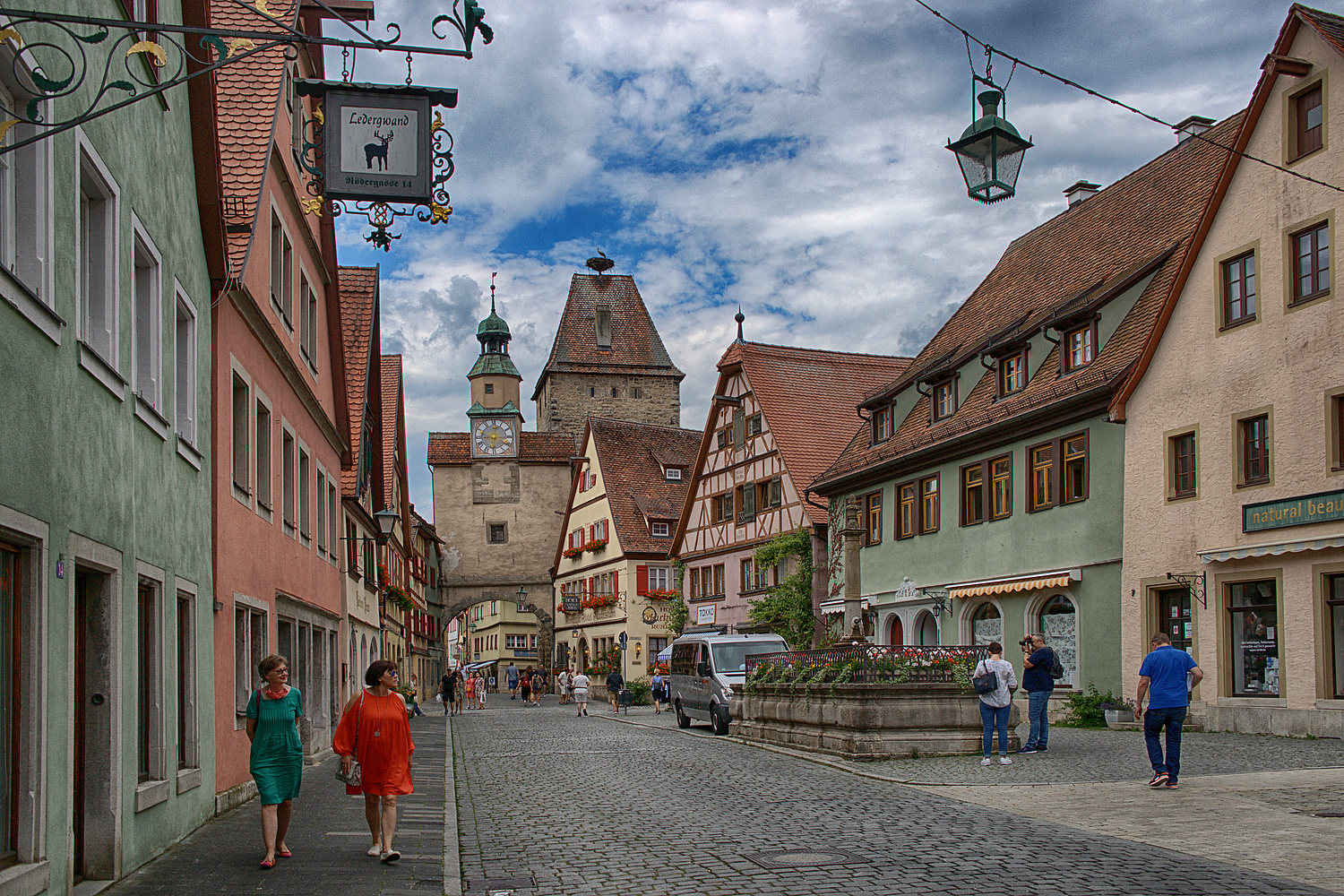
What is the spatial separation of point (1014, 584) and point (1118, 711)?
13.8ft

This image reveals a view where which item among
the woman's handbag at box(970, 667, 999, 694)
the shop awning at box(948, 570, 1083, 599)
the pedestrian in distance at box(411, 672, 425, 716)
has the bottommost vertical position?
the pedestrian in distance at box(411, 672, 425, 716)

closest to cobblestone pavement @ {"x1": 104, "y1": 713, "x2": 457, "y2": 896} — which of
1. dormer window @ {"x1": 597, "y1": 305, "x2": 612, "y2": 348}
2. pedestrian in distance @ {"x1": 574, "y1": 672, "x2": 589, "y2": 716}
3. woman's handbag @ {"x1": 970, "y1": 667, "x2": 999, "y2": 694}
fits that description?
woman's handbag @ {"x1": 970, "y1": 667, "x2": 999, "y2": 694}

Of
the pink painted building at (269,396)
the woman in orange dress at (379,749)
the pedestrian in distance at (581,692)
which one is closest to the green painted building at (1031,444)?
the pedestrian in distance at (581,692)

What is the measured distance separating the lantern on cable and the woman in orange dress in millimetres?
5639

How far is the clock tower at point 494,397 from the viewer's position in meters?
74.1

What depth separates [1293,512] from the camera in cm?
1986

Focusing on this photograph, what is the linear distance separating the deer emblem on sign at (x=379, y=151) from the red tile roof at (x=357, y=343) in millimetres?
17312

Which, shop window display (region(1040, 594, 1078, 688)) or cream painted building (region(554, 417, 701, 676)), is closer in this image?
shop window display (region(1040, 594, 1078, 688))

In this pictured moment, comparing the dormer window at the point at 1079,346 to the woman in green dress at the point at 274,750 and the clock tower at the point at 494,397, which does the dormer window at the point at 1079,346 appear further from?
the clock tower at the point at 494,397

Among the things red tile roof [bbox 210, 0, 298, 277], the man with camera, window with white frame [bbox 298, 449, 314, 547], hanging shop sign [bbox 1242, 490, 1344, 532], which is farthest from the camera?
window with white frame [bbox 298, 449, 314, 547]

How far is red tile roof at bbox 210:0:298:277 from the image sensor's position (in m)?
14.7

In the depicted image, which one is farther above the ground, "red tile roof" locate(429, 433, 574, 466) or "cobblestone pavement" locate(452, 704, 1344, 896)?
"red tile roof" locate(429, 433, 574, 466)

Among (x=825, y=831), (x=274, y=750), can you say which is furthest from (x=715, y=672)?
(x=274, y=750)

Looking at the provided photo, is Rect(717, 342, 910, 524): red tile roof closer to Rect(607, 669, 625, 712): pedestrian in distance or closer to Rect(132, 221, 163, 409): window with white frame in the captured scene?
Rect(607, 669, 625, 712): pedestrian in distance
